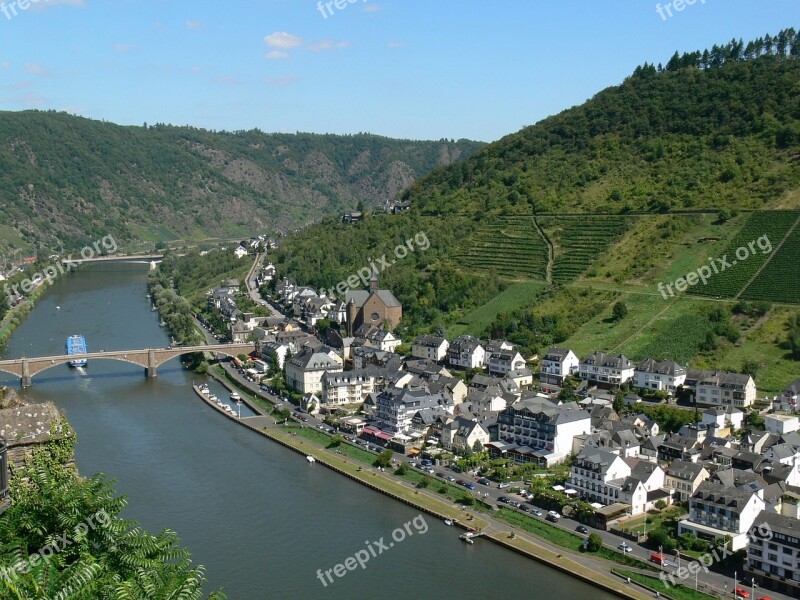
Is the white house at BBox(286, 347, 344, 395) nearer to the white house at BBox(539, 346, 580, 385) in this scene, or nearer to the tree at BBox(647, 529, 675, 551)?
the white house at BBox(539, 346, 580, 385)

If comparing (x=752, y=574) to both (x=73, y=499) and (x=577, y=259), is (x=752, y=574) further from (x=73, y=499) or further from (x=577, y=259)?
(x=577, y=259)

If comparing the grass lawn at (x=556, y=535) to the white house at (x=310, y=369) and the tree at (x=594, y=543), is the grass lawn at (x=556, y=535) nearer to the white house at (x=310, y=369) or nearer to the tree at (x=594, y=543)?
the tree at (x=594, y=543)

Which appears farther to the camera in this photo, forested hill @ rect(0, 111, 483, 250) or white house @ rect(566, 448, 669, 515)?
forested hill @ rect(0, 111, 483, 250)

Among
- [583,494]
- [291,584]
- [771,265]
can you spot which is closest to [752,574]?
A: [583,494]

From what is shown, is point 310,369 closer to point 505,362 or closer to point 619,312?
point 505,362

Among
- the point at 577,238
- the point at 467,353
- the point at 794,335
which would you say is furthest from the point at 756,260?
the point at 467,353

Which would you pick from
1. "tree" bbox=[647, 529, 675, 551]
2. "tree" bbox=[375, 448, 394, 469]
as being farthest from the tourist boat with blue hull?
"tree" bbox=[647, 529, 675, 551]
